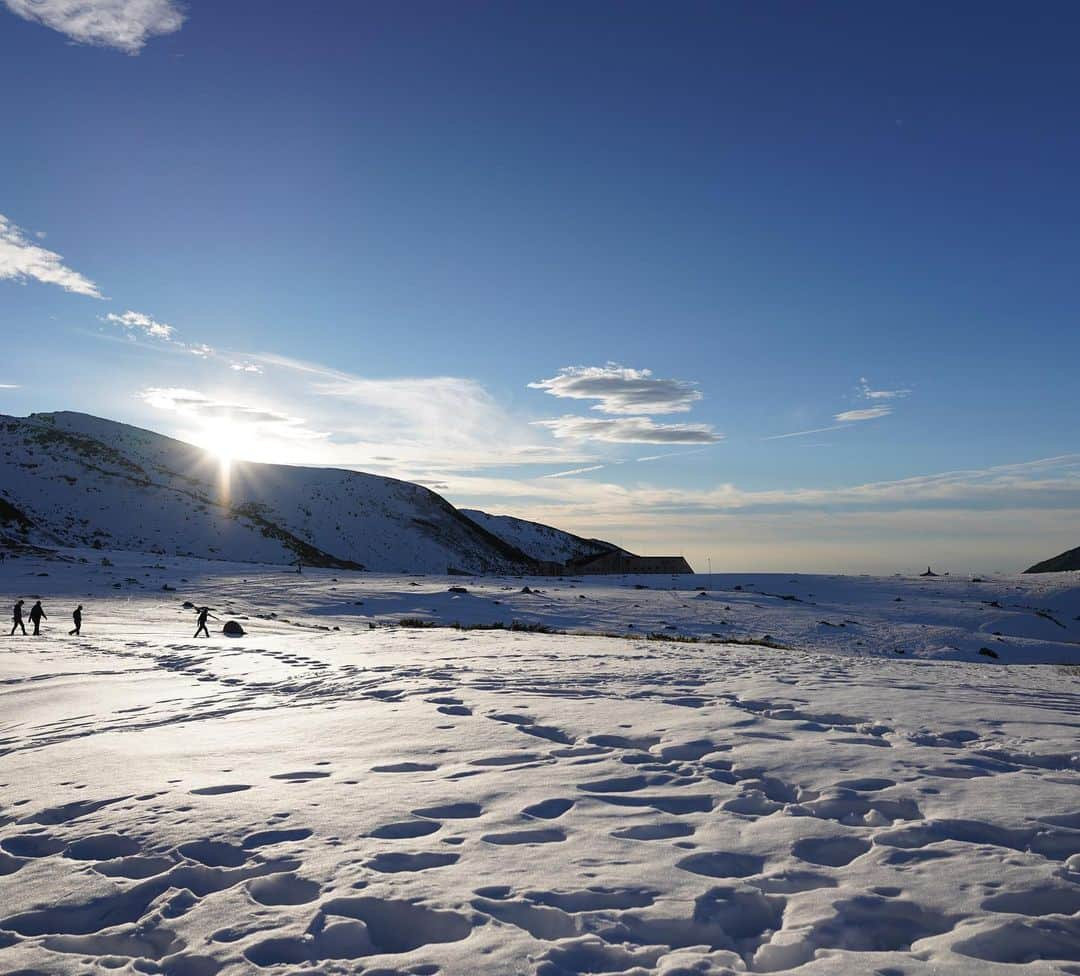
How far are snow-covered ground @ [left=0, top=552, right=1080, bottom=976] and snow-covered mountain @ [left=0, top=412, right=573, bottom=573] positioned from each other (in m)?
58.0

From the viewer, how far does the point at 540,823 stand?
5625 millimetres

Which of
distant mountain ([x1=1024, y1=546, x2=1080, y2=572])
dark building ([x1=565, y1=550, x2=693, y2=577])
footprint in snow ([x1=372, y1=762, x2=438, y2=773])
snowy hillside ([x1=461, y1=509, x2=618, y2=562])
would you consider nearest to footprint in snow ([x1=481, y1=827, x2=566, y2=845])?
footprint in snow ([x1=372, y1=762, x2=438, y2=773])

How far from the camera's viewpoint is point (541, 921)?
4168 mm

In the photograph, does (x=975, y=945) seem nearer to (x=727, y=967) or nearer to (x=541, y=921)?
(x=727, y=967)

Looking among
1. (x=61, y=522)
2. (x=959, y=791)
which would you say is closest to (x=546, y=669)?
(x=959, y=791)

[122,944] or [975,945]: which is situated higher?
[975,945]

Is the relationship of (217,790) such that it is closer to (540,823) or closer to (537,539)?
(540,823)

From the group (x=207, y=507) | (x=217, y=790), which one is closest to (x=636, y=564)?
(x=207, y=507)

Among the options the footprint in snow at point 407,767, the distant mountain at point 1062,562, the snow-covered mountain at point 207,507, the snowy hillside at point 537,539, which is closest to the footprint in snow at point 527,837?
the footprint in snow at point 407,767

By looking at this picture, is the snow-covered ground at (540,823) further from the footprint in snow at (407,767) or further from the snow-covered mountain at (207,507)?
the snow-covered mountain at (207,507)

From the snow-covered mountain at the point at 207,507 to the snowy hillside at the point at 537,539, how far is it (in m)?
10.4

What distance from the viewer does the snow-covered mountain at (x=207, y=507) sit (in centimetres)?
6988

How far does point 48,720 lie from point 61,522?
67.8 m

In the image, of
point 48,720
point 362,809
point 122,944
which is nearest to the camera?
point 122,944
